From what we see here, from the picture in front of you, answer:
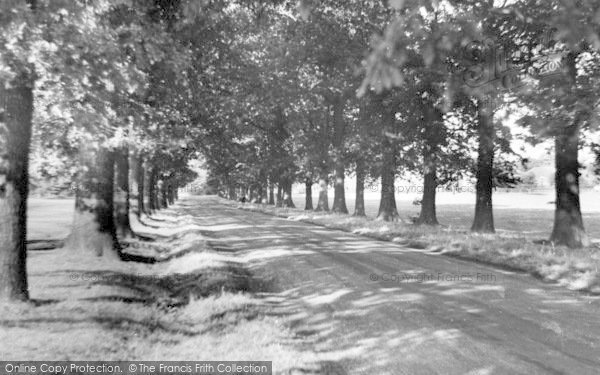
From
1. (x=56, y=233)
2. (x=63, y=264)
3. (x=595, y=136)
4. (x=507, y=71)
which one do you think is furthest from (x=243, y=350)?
(x=56, y=233)

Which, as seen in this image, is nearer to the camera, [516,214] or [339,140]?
[339,140]

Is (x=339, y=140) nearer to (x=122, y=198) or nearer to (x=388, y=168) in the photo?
(x=388, y=168)

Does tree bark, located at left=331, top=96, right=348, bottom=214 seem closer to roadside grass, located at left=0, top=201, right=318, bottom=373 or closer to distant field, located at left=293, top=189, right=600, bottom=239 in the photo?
distant field, located at left=293, top=189, right=600, bottom=239

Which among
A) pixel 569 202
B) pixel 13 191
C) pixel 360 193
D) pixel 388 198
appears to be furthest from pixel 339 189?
pixel 13 191

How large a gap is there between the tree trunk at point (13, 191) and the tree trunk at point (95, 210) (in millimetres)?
4725

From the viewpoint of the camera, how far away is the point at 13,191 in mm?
7422

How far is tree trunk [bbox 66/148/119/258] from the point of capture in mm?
12484

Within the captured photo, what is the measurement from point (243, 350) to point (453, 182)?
862 inches

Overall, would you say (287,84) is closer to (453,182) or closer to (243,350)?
(453,182)

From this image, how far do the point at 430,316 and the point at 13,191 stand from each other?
695cm

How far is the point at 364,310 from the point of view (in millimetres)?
7988

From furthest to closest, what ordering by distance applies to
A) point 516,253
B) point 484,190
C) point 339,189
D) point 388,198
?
1. point 339,189
2. point 388,198
3. point 484,190
4. point 516,253

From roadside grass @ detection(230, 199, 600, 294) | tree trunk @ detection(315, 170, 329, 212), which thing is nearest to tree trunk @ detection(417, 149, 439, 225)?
roadside grass @ detection(230, 199, 600, 294)

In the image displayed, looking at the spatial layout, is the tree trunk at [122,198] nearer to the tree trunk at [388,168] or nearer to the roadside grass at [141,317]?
the roadside grass at [141,317]
